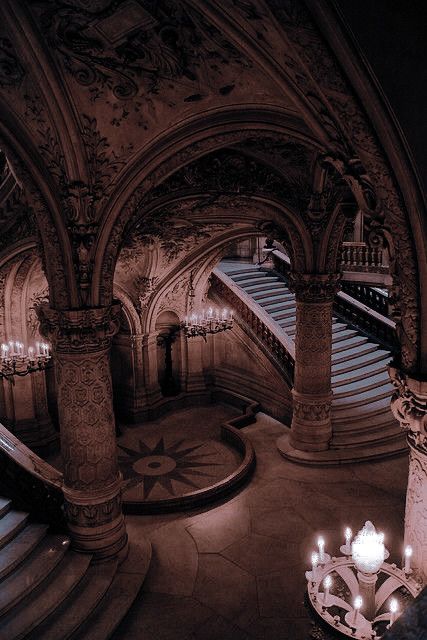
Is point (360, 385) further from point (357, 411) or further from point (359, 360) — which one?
point (359, 360)

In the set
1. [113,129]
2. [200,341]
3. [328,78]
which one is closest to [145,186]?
[113,129]

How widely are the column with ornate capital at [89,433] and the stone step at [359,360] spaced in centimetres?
696

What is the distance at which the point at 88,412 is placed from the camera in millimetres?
6047

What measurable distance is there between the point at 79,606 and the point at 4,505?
161 centimetres

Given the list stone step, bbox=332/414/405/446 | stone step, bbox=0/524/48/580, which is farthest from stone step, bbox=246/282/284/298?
stone step, bbox=0/524/48/580

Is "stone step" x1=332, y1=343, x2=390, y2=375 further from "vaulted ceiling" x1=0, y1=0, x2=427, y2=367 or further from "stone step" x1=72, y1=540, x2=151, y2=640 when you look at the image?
"stone step" x1=72, y1=540, x2=151, y2=640

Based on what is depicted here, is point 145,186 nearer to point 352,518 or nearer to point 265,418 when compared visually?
point 352,518

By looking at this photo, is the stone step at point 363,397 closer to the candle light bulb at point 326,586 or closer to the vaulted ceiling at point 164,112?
the vaulted ceiling at point 164,112

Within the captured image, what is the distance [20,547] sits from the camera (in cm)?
583

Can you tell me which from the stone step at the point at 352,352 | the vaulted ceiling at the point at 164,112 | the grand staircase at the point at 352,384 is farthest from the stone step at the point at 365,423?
the vaulted ceiling at the point at 164,112

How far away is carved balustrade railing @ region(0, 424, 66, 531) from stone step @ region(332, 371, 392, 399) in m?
6.52

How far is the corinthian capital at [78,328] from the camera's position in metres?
5.68

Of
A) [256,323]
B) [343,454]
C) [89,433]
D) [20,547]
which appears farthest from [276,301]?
[20,547]

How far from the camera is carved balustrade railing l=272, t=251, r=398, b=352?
44.8ft
